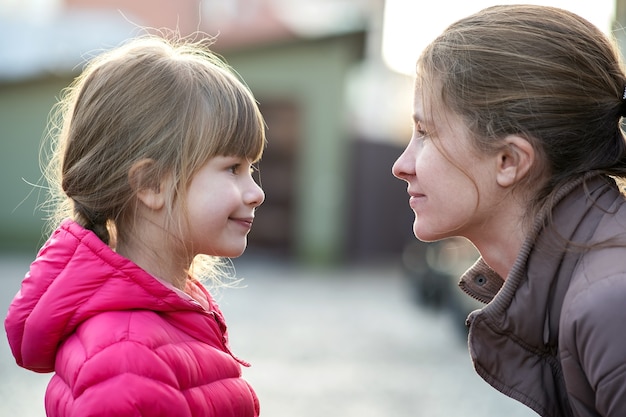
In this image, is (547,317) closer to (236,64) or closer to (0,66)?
(236,64)

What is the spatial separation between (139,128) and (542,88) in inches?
36.2

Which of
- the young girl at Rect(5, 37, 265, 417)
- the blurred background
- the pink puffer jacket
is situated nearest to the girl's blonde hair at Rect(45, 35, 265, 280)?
the young girl at Rect(5, 37, 265, 417)

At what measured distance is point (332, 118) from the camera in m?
15.3

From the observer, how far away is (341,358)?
702 centimetres

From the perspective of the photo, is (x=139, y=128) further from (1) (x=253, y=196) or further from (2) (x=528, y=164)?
(2) (x=528, y=164)

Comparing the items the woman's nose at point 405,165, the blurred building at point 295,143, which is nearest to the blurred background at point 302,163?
the blurred building at point 295,143

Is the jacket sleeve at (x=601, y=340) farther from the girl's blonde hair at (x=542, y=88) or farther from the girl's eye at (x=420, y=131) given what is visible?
the girl's eye at (x=420, y=131)

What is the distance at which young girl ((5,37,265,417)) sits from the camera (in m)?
1.84

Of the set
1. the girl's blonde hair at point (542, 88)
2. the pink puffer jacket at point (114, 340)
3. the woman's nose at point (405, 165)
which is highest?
the girl's blonde hair at point (542, 88)

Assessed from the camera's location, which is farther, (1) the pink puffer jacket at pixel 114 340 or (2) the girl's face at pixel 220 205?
(2) the girl's face at pixel 220 205

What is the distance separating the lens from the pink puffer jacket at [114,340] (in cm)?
174

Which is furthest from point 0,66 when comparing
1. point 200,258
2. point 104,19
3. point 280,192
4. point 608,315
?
point 608,315

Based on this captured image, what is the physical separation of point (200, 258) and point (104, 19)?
1946cm

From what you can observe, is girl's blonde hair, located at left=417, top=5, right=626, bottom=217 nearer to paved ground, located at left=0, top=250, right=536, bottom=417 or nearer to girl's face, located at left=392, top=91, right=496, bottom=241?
girl's face, located at left=392, top=91, right=496, bottom=241
